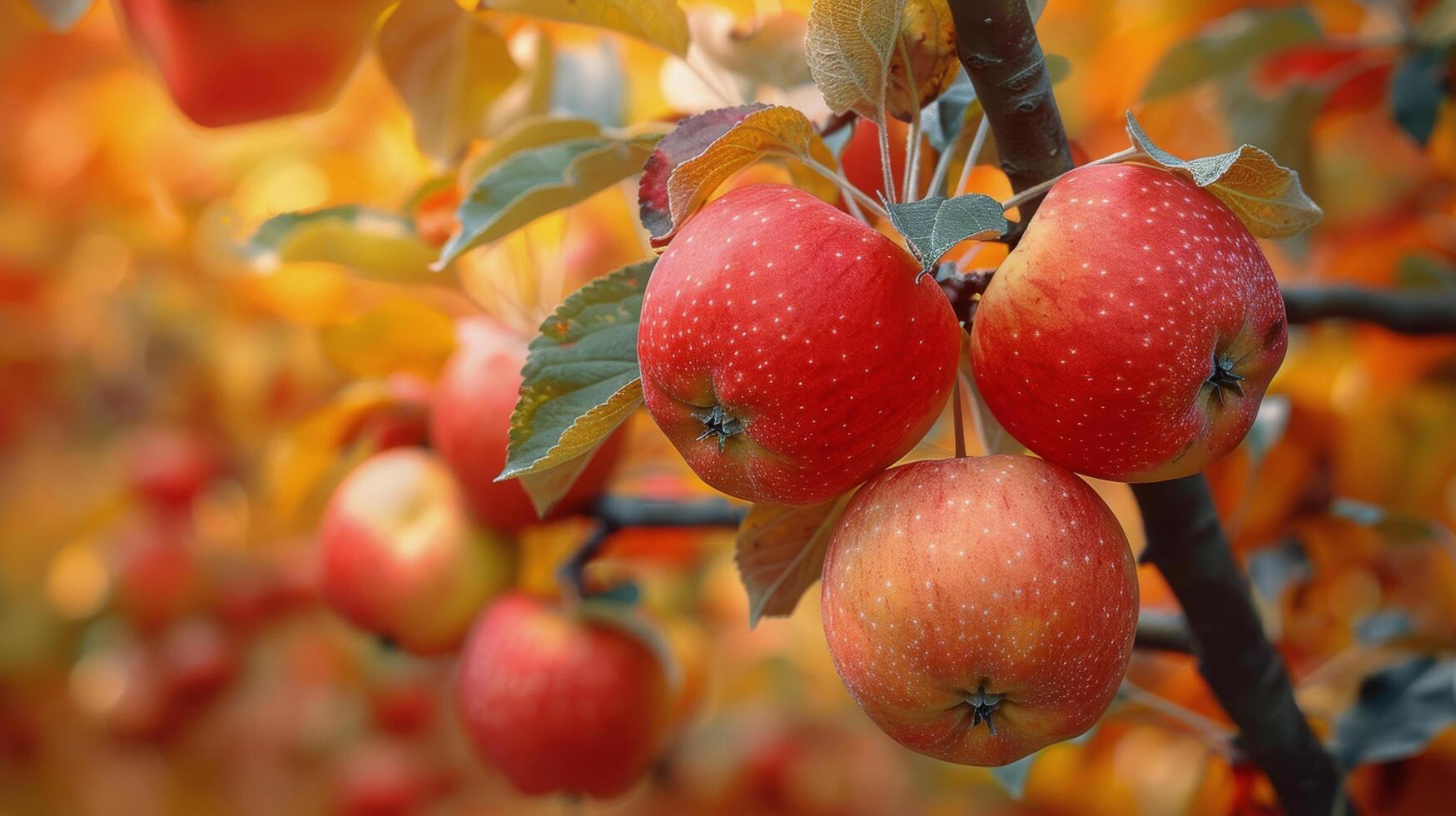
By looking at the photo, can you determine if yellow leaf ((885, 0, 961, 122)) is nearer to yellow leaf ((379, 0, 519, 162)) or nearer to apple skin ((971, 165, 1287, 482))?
apple skin ((971, 165, 1287, 482))

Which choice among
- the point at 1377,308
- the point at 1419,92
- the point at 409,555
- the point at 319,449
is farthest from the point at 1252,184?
the point at 319,449

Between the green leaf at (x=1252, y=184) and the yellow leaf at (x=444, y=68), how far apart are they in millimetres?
408

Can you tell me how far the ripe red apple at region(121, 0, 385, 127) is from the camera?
48 cm

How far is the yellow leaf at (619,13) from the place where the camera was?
0.56 meters

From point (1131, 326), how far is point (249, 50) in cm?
41

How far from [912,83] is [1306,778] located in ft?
1.48

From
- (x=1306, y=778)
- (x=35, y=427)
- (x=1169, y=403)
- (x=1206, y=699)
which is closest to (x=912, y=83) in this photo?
(x=1169, y=403)

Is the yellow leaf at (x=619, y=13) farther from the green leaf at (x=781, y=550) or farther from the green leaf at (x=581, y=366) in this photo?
the green leaf at (x=781, y=550)

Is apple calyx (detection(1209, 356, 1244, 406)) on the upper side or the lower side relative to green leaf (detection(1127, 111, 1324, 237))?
lower

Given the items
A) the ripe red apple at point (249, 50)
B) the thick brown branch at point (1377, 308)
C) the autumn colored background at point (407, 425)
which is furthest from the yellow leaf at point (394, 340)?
the thick brown branch at point (1377, 308)

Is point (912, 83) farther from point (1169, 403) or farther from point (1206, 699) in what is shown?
point (1206, 699)

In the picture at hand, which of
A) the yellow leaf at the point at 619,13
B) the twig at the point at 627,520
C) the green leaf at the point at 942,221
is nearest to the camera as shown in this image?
the green leaf at the point at 942,221

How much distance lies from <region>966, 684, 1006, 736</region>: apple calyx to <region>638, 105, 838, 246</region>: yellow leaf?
211 mm

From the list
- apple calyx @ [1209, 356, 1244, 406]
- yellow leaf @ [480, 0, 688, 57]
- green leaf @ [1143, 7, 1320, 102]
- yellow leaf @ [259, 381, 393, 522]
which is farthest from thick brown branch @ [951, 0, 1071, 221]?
yellow leaf @ [259, 381, 393, 522]
